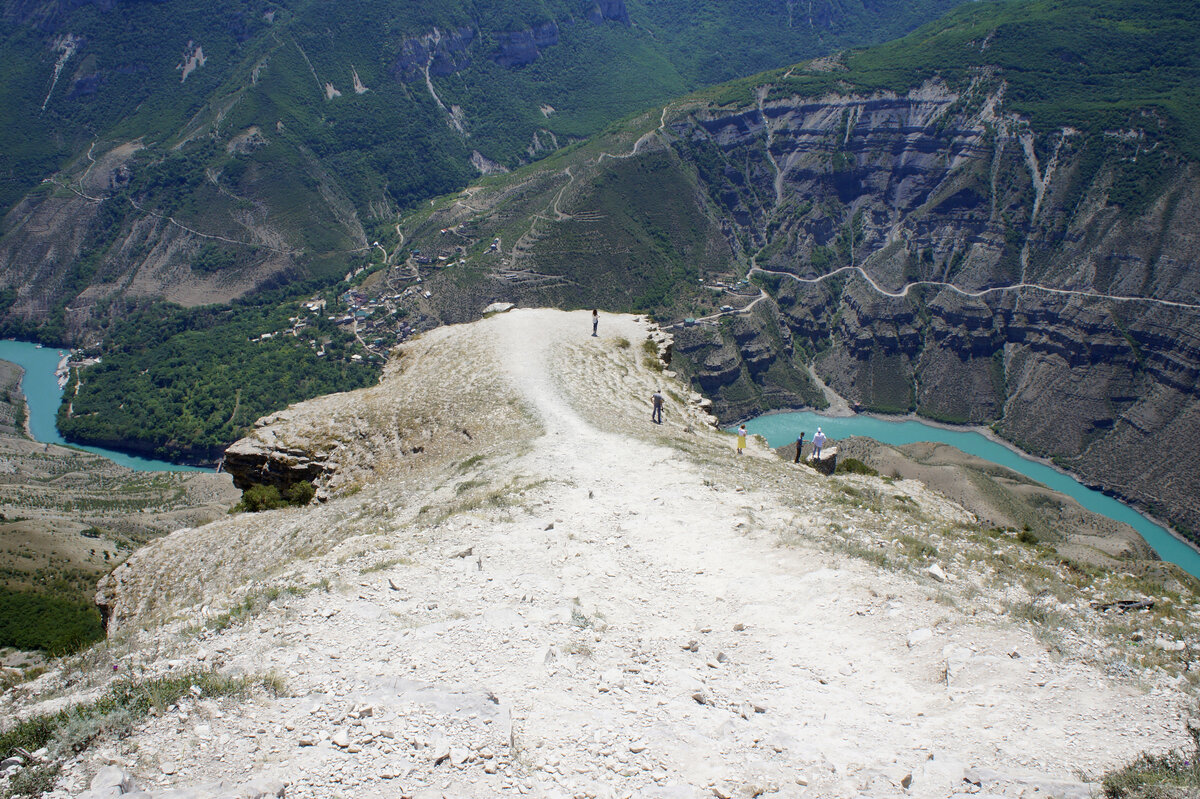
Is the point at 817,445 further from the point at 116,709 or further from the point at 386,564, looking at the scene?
the point at 116,709

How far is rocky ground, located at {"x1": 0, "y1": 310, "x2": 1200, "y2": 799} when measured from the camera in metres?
8.88

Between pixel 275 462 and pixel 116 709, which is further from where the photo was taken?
pixel 275 462

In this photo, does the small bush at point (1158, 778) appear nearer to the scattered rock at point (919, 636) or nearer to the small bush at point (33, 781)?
the scattered rock at point (919, 636)

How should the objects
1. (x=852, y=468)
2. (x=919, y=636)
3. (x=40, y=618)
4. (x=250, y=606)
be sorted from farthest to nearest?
(x=40, y=618), (x=852, y=468), (x=250, y=606), (x=919, y=636)

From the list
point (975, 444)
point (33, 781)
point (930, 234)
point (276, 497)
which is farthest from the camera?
point (930, 234)

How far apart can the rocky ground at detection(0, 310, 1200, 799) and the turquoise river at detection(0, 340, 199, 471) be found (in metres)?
91.2

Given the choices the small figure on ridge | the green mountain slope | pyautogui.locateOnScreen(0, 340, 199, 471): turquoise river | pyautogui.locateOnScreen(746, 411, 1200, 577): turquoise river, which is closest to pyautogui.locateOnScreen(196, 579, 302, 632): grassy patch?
the small figure on ridge

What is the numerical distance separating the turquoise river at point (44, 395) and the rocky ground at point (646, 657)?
9125 cm

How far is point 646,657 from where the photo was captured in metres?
11.3

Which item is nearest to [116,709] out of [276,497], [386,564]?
[386,564]

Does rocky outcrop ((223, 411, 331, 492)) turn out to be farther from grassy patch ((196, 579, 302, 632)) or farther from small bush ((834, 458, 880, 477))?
small bush ((834, 458, 880, 477))

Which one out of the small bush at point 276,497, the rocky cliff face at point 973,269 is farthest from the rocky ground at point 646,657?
the rocky cliff face at point 973,269

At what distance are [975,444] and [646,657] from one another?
382 feet

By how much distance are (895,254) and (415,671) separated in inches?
5866
